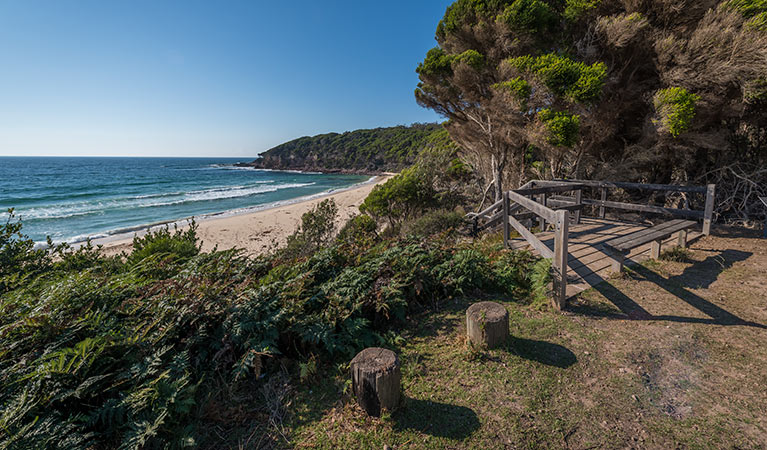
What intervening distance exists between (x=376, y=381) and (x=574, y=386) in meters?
1.80

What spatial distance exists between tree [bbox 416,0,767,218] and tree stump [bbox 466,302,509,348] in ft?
21.4

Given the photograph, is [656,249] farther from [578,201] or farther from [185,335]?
[185,335]

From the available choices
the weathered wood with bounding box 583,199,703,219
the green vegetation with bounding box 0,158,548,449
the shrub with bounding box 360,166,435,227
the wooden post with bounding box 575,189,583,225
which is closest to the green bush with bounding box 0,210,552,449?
the green vegetation with bounding box 0,158,548,449

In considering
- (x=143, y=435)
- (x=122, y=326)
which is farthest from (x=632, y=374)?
(x=122, y=326)

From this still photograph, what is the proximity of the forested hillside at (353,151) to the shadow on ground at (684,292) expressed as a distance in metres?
51.9

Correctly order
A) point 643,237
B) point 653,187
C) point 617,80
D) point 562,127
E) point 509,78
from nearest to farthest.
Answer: point 643,237 → point 653,187 → point 562,127 → point 617,80 → point 509,78


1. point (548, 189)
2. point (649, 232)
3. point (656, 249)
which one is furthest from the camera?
point (548, 189)

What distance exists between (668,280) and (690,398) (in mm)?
2937

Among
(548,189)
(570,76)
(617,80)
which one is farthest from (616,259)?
(617,80)

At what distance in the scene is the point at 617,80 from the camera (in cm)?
843

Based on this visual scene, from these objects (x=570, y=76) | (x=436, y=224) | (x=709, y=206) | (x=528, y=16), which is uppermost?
(x=528, y=16)

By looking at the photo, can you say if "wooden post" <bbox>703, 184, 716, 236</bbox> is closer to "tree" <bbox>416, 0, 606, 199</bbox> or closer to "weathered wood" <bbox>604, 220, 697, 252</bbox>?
"weathered wood" <bbox>604, 220, 697, 252</bbox>

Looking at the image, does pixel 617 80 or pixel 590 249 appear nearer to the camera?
pixel 590 249

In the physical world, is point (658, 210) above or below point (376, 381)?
above
